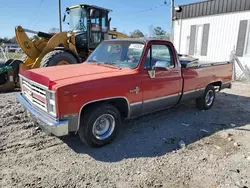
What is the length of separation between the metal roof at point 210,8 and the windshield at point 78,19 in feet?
22.1

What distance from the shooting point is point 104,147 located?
3809mm

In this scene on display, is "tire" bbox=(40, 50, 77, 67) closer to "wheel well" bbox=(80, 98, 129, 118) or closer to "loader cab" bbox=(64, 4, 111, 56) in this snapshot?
"loader cab" bbox=(64, 4, 111, 56)

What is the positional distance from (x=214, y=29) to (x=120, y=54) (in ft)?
29.5

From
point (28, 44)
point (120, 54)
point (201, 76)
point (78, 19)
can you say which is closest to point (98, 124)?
point (120, 54)

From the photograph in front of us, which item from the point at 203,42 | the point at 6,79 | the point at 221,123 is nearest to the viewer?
the point at 221,123

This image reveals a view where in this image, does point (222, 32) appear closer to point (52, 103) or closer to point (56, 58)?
point (56, 58)

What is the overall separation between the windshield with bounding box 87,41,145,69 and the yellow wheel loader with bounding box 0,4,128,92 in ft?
9.62

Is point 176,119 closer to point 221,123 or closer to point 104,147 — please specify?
point 221,123

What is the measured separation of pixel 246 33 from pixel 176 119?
7.50m

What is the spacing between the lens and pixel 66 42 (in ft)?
29.0

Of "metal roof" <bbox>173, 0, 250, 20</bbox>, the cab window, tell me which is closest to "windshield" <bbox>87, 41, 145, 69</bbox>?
the cab window

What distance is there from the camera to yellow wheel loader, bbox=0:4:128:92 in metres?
7.23

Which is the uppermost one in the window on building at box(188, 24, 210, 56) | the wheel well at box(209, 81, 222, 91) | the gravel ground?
the window on building at box(188, 24, 210, 56)

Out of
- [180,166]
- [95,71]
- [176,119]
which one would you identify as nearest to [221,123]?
[176,119]
